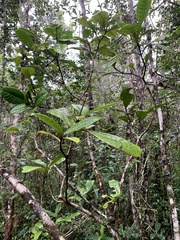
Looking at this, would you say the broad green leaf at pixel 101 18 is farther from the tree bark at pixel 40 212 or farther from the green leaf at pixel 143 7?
the tree bark at pixel 40 212

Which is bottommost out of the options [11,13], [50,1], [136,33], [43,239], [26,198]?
[43,239]

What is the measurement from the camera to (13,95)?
64 centimetres

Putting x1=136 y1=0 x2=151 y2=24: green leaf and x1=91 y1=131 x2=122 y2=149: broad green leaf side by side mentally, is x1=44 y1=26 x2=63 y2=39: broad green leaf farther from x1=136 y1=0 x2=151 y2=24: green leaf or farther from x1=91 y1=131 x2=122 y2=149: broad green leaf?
x1=91 y1=131 x2=122 y2=149: broad green leaf

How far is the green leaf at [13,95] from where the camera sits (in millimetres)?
616

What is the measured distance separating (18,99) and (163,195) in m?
1.70

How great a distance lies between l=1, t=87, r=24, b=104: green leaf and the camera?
616mm

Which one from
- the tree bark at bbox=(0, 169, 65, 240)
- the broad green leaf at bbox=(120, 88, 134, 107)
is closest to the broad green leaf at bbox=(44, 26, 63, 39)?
the broad green leaf at bbox=(120, 88, 134, 107)

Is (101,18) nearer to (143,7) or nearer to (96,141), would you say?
(143,7)

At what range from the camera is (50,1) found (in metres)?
4.20

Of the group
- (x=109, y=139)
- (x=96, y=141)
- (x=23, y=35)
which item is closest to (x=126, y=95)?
(x=109, y=139)

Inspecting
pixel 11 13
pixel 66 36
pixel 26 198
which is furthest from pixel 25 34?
pixel 11 13

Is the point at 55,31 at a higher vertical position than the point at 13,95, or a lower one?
higher

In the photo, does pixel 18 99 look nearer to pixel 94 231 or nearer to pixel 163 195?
pixel 94 231

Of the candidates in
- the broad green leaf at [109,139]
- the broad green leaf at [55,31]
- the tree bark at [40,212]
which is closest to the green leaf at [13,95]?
the broad green leaf at [109,139]
